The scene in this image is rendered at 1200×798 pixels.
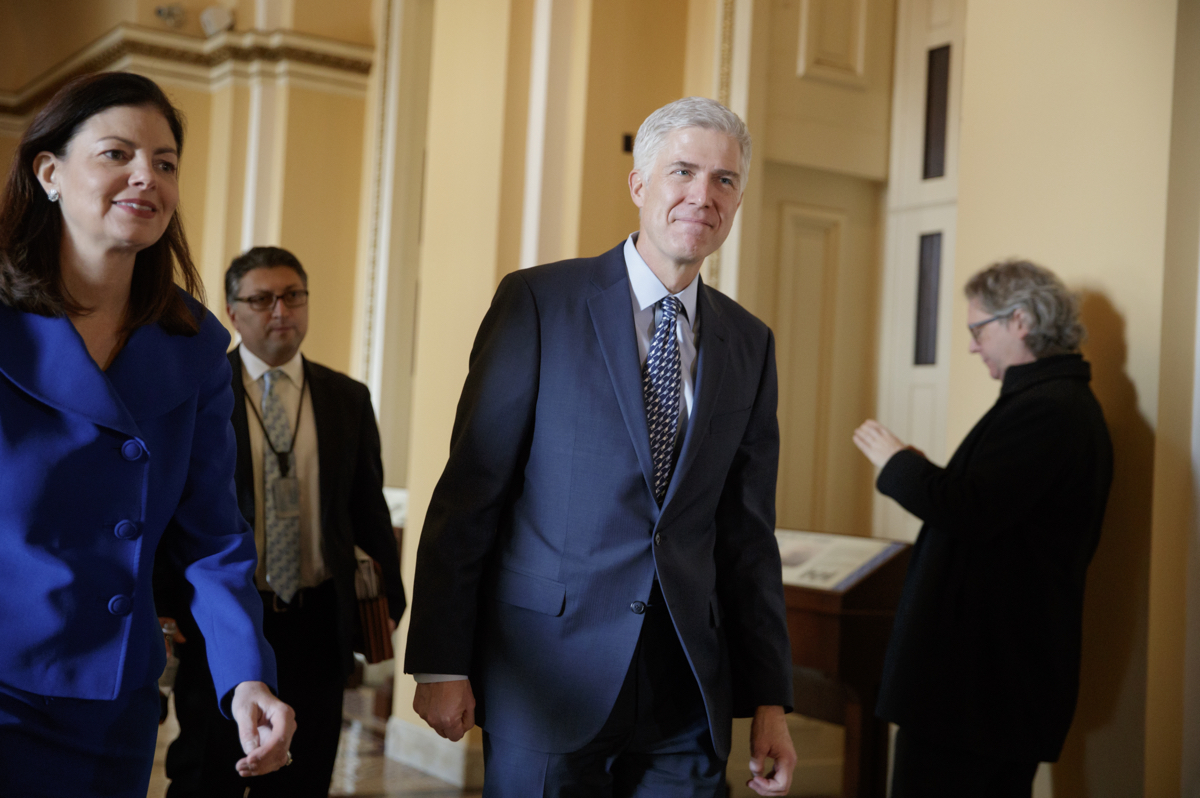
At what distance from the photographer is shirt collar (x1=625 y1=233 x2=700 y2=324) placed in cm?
235

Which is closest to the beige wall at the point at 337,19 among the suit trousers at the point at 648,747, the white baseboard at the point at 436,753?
the white baseboard at the point at 436,753

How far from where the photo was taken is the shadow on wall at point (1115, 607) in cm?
317

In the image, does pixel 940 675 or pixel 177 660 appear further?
pixel 177 660

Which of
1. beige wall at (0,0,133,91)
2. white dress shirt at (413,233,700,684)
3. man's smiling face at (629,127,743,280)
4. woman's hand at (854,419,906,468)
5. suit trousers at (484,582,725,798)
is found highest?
beige wall at (0,0,133,91)

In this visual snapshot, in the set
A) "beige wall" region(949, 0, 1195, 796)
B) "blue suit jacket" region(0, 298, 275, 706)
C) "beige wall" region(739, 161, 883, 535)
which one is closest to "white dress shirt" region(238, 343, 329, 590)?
"blue suit jacket" region(0, 298, 275, 706)

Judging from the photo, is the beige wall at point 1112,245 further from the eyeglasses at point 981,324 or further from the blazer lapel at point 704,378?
the blazer lapel at point 704,378

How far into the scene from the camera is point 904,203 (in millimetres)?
5875

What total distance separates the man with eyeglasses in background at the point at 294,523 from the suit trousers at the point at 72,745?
146 centimetres

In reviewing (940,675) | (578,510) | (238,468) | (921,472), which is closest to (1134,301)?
(921,472)

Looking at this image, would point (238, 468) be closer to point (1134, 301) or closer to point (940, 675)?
point (940, 675)

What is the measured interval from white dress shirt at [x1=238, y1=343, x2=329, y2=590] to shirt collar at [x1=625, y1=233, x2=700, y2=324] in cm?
152

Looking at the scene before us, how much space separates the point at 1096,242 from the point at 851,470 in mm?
2736

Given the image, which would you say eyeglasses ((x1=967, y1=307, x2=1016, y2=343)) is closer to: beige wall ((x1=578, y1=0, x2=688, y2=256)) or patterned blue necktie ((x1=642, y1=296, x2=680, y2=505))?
patterned blue necktie ((x1=642, y1=296, x2=680, y2=505))

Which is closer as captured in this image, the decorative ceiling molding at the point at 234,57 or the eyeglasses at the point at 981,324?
the eyeglasses at the point at 981,324
